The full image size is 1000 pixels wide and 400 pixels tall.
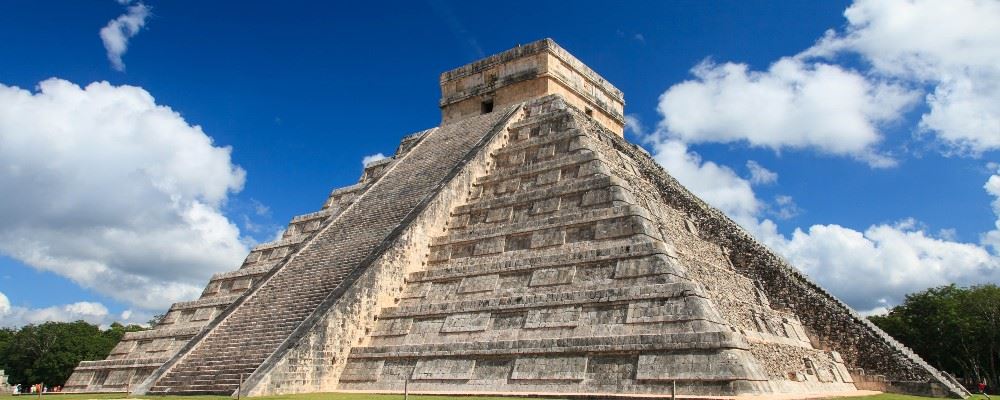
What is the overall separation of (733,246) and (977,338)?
1787cm

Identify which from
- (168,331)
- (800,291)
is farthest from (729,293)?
(168,331)

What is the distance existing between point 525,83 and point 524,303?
35.2ft

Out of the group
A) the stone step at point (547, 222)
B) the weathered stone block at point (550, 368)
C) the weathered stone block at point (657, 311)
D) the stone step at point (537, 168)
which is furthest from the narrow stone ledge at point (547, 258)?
the stone step at point (537, 168)

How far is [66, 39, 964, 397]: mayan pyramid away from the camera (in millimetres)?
10461

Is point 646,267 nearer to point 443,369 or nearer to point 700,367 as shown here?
point 700,367

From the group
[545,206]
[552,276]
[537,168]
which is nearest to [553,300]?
[552,276]

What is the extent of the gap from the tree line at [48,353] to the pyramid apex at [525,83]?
93.1ft

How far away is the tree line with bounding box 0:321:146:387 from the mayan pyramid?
26700 mm

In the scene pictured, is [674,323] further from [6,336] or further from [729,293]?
[6,336]

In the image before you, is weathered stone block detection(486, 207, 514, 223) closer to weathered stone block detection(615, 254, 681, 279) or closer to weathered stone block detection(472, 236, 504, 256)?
weathered stone block detection(472, 236, 504, 256)

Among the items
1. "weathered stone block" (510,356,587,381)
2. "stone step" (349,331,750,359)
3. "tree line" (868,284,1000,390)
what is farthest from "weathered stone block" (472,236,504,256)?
"tree line" (868,284,1000,390)

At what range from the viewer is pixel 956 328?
27922mm

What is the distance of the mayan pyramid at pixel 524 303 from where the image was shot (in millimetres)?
10461

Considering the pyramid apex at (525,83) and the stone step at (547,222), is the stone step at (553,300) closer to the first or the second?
the stone step at (547,222)
